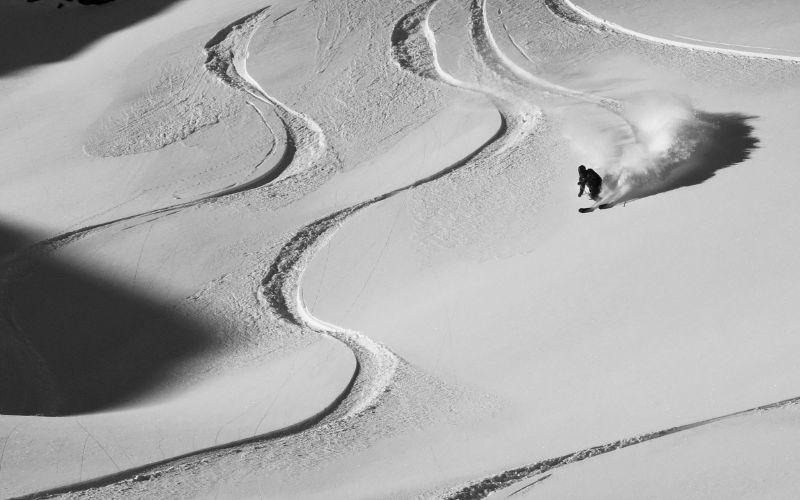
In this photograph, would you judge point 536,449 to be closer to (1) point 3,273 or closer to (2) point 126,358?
(2) point 126,358

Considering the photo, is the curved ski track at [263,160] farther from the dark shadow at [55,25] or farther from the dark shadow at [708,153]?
the dark shadow at [708,153]

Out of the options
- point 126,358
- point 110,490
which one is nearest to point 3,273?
point 126,358

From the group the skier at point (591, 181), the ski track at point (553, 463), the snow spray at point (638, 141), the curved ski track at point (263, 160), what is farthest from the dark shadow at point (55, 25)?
the ski track at point (553, 463)

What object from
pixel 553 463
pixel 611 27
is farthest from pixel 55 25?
pixel 553 463

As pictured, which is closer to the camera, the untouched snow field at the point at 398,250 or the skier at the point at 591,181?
the untouched snow field at the point at 398,250

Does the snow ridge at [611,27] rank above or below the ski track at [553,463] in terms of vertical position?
above

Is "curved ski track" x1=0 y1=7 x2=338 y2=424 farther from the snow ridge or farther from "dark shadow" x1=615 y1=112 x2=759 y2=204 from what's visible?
the snow ridge
